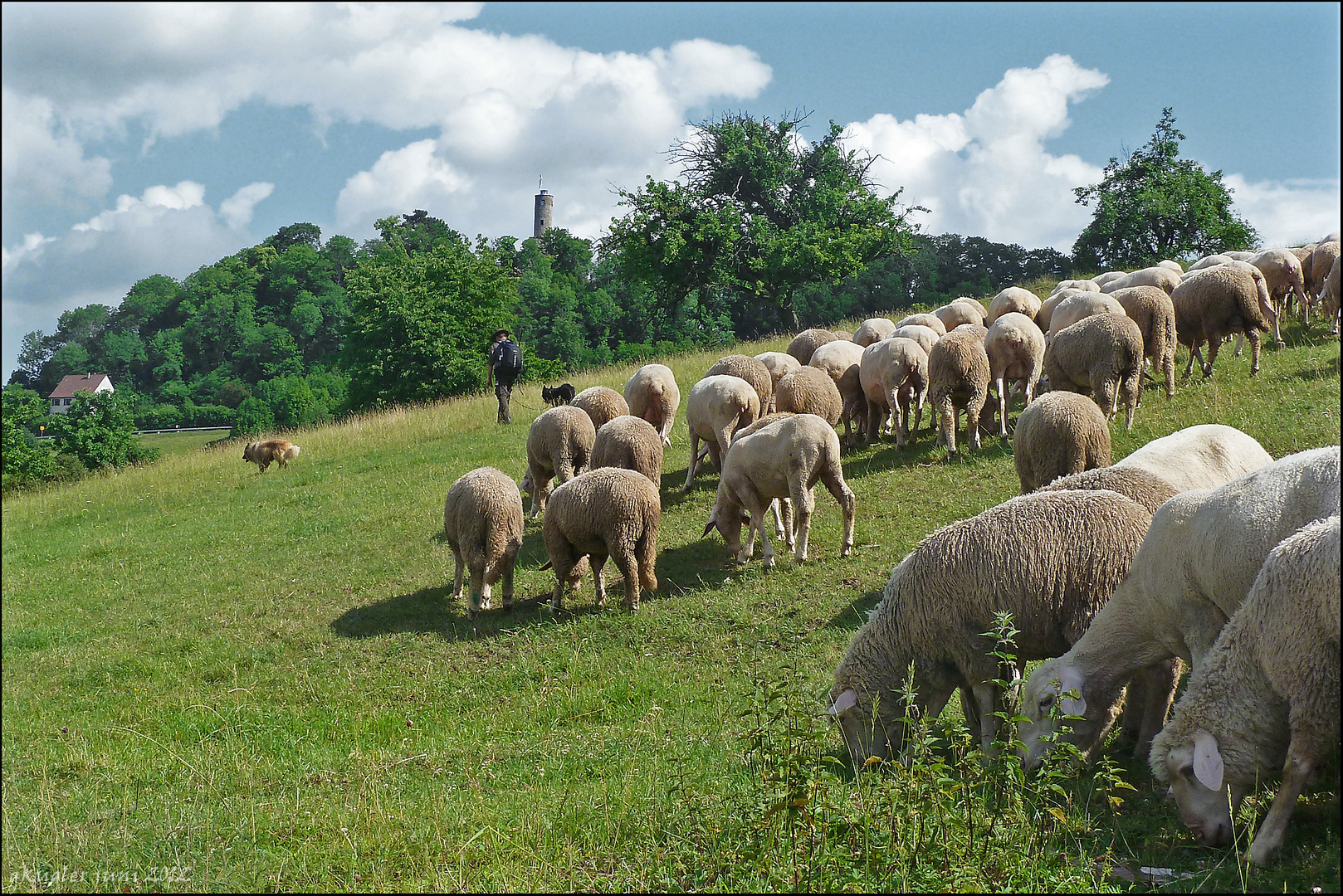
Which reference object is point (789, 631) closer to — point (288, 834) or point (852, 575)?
point (852, 575)

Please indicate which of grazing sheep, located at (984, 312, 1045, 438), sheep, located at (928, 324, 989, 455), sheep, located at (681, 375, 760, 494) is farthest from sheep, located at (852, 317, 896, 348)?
sheep, located at (681, 375, 760, 494)

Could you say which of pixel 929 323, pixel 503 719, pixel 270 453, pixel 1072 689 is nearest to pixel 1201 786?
pixel 1072 689

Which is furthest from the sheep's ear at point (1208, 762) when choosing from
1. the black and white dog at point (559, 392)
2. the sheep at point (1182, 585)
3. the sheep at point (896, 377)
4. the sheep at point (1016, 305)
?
the black and white dog at point (559, 392)

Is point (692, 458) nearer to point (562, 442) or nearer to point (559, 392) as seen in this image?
point (562, 442)

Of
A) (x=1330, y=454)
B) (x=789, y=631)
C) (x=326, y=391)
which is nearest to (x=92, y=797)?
(x=789, y=631)

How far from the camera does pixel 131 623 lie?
10.9 metres

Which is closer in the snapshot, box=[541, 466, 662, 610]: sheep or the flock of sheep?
the flock of sheep

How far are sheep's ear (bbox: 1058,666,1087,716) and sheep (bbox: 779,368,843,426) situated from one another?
338 inches

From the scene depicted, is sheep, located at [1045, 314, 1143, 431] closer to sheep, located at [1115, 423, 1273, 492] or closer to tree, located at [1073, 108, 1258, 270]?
sheep, located at [1115, 423, 1273, 492]

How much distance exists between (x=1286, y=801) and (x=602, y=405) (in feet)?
39.4

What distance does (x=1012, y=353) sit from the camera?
14.1 metres

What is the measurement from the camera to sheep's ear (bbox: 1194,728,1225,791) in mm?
4254

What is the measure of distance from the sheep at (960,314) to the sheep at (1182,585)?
1326 centimetres

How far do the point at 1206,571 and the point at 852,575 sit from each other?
16.1 feet
